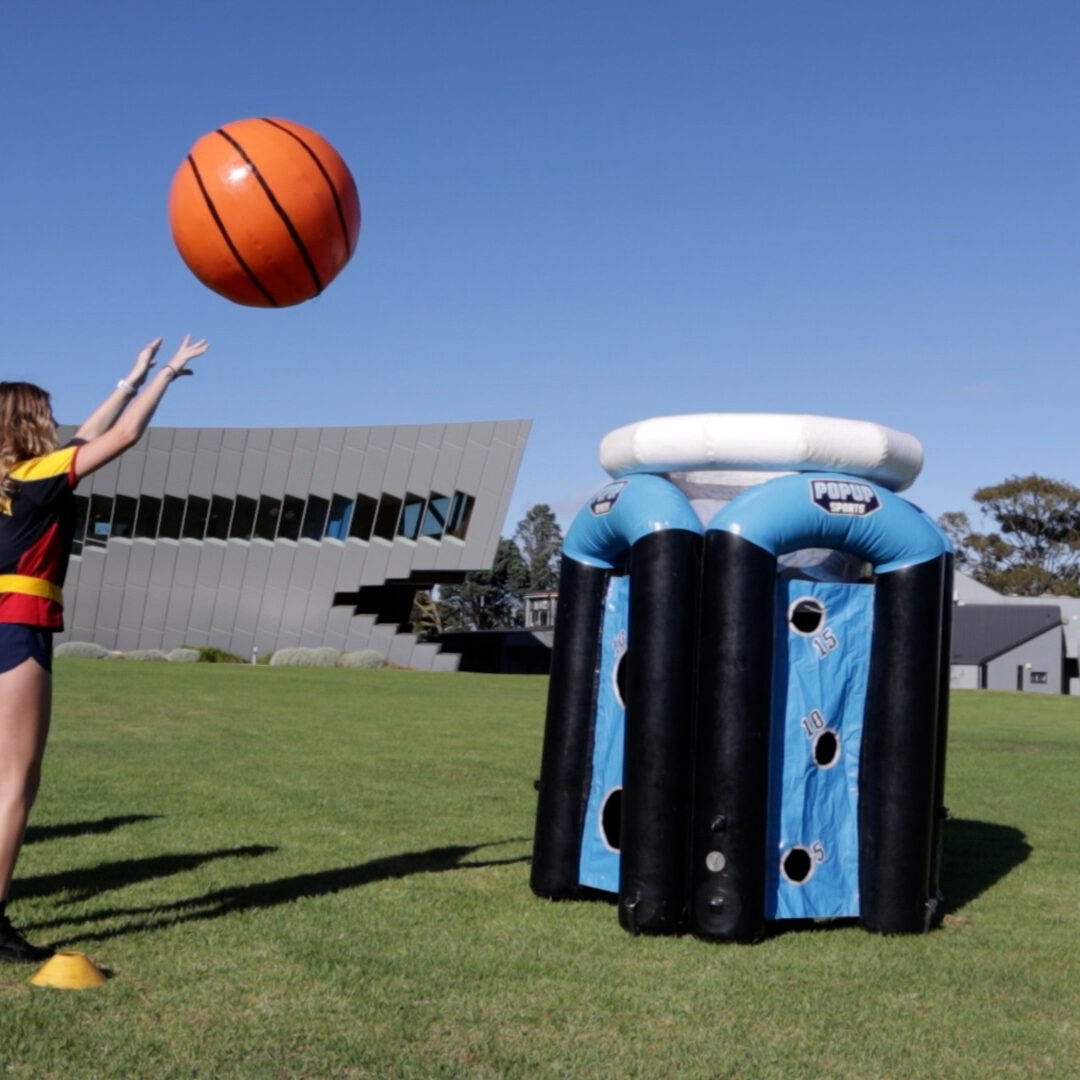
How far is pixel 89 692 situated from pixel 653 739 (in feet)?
63.1

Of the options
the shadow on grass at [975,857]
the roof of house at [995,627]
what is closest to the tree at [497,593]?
the roof of house at [995,627]

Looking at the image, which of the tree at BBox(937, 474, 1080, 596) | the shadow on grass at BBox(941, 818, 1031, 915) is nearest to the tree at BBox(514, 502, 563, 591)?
the tree at BBox(937, 474, 1080, 596)

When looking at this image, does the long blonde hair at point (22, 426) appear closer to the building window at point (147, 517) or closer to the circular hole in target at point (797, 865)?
the circular hole in target at point (797, 865)

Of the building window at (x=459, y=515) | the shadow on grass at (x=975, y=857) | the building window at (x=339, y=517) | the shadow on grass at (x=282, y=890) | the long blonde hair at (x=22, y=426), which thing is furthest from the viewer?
the building window at (x=339, y=517)

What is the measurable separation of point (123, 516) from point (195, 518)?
2.70 m

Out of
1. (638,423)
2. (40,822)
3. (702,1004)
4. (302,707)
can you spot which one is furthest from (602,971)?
(302,707)

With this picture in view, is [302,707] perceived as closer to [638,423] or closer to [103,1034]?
[638,423]

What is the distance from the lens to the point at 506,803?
1083 cm

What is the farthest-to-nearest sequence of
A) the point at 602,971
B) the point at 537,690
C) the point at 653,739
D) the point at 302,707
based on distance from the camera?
the point at 537,690 < the point at 302,707 < the point at 653,739 < the point at 602,971

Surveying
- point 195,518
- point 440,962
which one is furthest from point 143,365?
point 195,518

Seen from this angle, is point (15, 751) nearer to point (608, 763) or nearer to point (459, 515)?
point (608, 763)

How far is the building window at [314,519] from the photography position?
46.3 m

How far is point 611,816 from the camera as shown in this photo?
6.76 metres

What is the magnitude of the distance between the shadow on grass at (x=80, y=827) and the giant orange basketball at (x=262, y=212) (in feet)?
13.7
